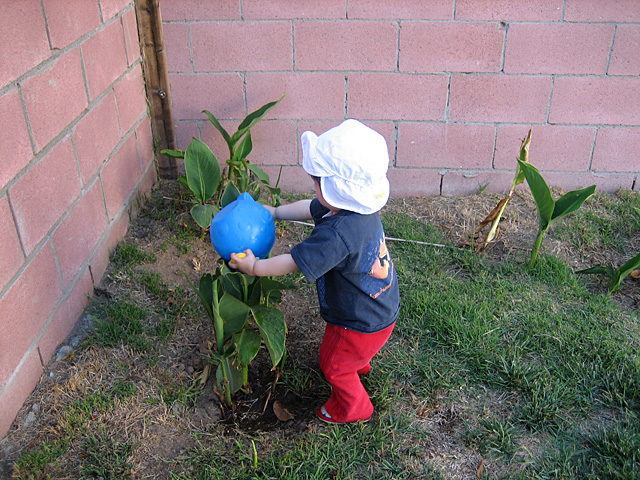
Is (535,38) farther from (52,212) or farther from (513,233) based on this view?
(52,212)

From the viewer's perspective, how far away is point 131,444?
201 centimetres

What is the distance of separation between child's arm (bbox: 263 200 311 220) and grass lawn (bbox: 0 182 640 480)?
0.62 meters

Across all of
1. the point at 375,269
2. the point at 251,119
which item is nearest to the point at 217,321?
the point at 375,269

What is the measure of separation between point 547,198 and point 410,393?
A: 1165 mm

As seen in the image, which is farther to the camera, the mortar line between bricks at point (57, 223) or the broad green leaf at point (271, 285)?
the broad green leaf at point (271, 285)

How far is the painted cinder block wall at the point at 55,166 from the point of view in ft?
6.59

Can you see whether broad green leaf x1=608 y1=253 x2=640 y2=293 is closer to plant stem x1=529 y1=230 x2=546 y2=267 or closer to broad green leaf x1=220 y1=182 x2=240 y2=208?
plant stem x1=529 y1=230 x2=546 y2=267

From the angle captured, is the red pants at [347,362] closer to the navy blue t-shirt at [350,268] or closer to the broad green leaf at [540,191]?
the navy blue t-shirt at [350,268]

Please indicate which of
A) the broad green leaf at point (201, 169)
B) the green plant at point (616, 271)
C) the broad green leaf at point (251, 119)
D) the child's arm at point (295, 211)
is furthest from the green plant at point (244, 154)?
the green plant at point (616, 271)

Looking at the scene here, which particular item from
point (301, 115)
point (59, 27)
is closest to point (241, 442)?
point (59, 27)

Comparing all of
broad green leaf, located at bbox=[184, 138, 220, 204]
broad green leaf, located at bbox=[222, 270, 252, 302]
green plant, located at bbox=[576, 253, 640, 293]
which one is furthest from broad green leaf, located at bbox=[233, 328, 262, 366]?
green plant, located at bbox=[576, 253, 640, 293]

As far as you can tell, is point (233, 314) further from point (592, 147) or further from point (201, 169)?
point (592, 147)

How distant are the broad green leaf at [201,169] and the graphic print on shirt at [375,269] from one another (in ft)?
3.67

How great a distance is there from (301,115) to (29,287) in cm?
185
